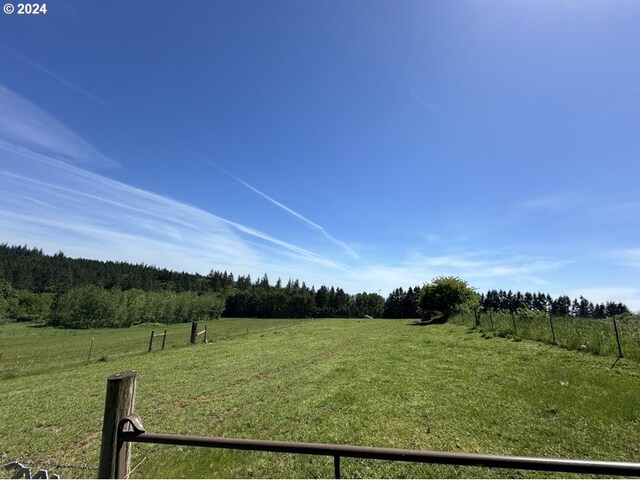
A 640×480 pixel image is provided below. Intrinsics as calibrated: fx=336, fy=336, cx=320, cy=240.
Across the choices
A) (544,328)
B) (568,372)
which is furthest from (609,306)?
(568,372)

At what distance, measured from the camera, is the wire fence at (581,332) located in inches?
503

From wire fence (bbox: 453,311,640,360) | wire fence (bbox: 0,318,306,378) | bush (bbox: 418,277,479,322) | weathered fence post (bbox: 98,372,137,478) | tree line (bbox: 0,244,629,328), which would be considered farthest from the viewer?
tree line (bbox: 0,244,629,328)

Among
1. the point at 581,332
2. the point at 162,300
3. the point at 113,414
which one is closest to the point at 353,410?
the point at 113,414

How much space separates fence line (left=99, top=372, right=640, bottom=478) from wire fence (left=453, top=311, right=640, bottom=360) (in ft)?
47.4

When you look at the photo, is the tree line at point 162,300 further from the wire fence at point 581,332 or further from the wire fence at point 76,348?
the wire fence at point 581,332

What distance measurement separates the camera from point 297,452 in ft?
6.19

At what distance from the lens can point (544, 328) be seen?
17.4m

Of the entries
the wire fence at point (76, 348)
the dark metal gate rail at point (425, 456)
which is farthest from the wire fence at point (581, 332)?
the wire fence at point (76, 348)

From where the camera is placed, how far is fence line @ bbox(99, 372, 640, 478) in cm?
165

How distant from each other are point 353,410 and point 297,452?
718cm

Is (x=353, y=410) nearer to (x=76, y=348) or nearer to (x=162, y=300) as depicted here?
(x=76, y=348)

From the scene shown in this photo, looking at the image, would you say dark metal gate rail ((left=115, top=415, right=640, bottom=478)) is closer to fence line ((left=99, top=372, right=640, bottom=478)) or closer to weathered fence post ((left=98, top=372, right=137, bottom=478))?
fence line ((left=99, top=372, right=640, bottom=478))

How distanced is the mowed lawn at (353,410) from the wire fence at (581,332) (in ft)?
3.29

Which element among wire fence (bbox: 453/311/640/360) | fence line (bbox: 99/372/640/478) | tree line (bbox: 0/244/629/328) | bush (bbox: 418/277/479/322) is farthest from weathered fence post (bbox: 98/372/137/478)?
tree line (bbox: 0/244/629/328)
